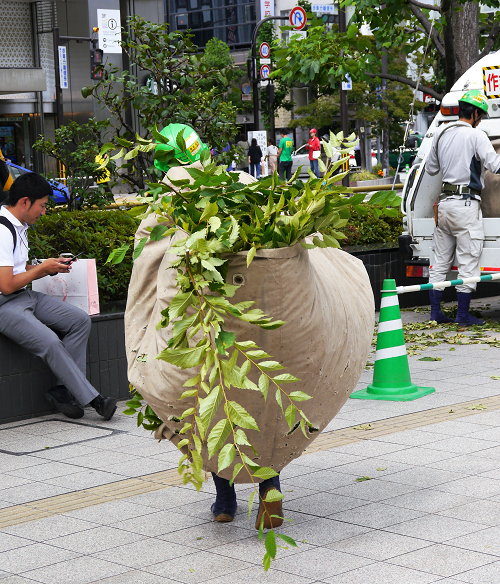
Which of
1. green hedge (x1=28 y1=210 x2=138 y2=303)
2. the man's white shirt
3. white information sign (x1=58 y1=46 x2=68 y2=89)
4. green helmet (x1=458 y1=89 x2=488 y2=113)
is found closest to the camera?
the man's white shirt

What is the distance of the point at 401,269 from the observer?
11367mm

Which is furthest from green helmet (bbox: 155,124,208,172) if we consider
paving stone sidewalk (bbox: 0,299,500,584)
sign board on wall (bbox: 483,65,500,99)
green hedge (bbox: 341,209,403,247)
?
green hedge (bbox: 341,209,403,247)

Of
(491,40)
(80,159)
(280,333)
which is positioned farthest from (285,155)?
(280,333)

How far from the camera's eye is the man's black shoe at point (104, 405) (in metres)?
6.69

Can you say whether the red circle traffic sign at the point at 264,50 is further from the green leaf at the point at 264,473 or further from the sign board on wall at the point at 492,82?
the green leaf at the point at 264,473

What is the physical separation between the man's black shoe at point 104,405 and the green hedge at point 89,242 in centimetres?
152

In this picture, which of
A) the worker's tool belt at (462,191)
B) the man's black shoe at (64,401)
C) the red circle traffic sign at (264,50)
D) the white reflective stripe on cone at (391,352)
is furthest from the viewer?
the red circle traffic sign at (264,50)

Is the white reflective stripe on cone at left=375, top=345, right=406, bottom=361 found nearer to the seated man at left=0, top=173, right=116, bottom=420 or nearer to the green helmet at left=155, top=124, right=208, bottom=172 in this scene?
the seated man at left=0, top=173, right=116, bottom=420

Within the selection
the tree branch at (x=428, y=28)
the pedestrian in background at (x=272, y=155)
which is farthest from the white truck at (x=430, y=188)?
the pedestrian in background at (x=272, y=155)

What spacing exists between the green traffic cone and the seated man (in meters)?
2.07

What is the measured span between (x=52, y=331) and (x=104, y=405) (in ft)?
2.14

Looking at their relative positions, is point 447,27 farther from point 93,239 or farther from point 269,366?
point 269,366

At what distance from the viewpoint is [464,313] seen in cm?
1006

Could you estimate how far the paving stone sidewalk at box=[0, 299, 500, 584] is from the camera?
3.91m
